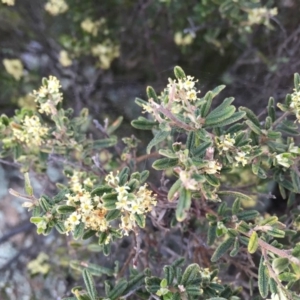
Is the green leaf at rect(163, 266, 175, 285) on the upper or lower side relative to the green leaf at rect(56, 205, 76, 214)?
lower

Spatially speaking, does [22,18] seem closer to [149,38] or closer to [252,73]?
[149,38]

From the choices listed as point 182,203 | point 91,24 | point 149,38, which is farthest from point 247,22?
point 182,203

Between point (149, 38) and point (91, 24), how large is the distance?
25 centimetres

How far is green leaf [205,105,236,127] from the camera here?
917 millimetres

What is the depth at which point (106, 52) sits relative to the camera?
1.81 meters

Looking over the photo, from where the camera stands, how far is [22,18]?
5.88ft

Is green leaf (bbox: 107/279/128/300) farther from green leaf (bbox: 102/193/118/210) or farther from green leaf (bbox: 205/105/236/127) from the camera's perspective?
green leaf (bbox: 205/105/236/127)

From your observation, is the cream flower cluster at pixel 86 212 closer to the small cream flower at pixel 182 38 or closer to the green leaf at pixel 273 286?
the green leaf at pixel 273 286

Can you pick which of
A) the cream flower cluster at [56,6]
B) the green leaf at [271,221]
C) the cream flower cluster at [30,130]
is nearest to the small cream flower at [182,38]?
the cream flower cluster at [56,6]

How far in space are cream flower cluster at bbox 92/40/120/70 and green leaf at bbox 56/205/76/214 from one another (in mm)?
1019

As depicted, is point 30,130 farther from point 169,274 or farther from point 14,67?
point 14,67

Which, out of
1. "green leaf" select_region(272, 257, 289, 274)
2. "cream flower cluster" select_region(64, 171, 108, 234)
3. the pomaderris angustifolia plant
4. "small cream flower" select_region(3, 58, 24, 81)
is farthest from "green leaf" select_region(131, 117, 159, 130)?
"small cream flower" select_region(3, 58, 24, 81)

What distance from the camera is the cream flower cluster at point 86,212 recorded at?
92 centimetres

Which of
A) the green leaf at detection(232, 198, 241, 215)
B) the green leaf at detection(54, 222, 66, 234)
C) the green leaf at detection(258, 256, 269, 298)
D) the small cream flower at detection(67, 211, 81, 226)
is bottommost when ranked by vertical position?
the green leaf at detection(258, 256, 269, 298)
